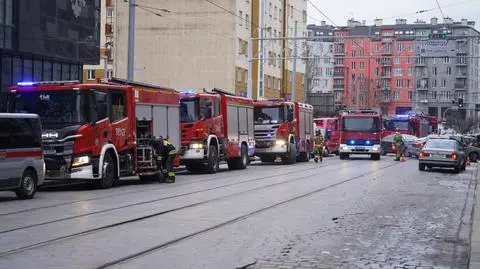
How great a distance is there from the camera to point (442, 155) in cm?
2966

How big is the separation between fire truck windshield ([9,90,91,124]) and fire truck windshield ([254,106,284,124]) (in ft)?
52.0

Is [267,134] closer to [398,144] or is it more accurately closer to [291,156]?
[291,156]

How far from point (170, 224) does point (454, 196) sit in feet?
32.4

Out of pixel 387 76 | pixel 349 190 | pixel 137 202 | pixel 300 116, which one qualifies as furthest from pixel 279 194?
pixel 387 76

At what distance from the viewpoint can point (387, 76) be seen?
14375cm

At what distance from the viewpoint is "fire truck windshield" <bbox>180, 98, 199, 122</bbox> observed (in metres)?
25.5

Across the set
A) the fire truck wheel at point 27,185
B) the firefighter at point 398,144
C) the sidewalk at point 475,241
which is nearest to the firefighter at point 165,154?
the fire truck wheel at point 27,185

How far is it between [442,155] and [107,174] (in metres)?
16.5

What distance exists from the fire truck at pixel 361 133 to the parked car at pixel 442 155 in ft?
32.5

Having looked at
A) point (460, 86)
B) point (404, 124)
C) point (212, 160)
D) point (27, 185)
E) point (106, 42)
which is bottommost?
point (27, 185)

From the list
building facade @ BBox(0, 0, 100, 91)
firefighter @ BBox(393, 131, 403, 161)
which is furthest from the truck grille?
firefighter @ BBox(393, 131, 403, 161)

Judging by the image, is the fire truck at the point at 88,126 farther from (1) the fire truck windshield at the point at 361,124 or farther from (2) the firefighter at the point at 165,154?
(1) the fire truck windshield at the point at 361,124

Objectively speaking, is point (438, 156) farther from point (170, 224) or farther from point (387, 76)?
point (387, 76)

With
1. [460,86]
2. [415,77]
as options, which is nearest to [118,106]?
[460,86]
